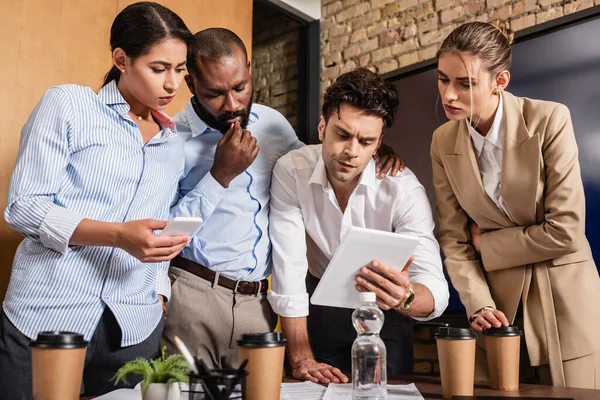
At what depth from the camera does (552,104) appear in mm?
1819

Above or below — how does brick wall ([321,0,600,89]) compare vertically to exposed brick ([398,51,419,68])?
above

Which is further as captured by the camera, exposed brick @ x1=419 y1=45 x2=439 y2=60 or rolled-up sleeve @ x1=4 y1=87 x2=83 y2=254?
exposed brick @ x1=419 y1=45 x2=439 y2=60

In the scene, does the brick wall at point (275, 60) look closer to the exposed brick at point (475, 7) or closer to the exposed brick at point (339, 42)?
the exposed brick at point (339, 42)

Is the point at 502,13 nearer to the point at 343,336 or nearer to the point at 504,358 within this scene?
the point at 343,336

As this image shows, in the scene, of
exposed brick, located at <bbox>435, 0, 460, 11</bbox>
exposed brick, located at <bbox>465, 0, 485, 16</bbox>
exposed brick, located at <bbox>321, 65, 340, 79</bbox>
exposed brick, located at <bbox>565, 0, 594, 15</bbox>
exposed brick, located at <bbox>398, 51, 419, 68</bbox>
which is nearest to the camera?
exposed brick, located at <bbox>565, 0, 594, 15</bbox>

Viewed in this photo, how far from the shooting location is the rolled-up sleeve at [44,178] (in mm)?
1249

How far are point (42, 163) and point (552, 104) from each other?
4.73ft

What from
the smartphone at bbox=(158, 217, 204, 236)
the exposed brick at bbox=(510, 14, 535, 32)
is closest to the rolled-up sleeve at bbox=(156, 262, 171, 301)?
the smartphone at bbox=(158, 217, 204, 236)

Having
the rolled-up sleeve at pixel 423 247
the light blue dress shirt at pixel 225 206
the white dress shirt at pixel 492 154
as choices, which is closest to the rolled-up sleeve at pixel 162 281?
the light blue dress shirt at pixel 225 206

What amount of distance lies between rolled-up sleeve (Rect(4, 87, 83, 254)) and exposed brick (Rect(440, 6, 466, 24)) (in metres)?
2.43

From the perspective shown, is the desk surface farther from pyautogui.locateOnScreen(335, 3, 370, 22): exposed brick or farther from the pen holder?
pyautogui.locateOnScreen(335, 3, 370, 22): exposed brick

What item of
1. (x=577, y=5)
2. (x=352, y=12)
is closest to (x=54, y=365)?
(x=577, y=5)

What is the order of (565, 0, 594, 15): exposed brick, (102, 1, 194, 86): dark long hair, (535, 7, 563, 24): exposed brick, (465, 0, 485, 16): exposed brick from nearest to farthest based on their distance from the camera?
(102, 1, 194, 86): dark long hair → (565, 0, 594, 15): exposed brick → (535, 7, 563, 24): exposed brick → (465, 0, 485, 16): exposed brick

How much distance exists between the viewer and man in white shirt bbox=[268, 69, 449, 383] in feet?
5.64
